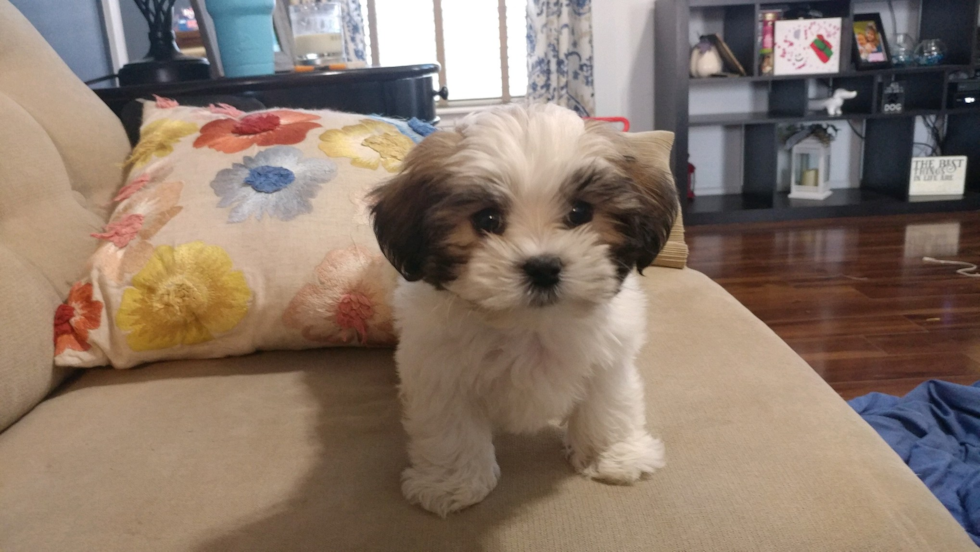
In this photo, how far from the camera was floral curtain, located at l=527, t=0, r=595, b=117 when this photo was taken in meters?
4.37

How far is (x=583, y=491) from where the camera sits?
0.97 m

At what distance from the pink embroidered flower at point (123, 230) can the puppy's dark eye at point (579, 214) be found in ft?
3.01

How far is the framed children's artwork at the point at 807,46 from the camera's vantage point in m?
4.07

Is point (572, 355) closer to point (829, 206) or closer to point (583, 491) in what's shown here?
point (583, 491)

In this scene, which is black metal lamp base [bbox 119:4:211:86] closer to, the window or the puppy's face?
the puppy's face

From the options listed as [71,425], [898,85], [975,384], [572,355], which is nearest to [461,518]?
[572,355]

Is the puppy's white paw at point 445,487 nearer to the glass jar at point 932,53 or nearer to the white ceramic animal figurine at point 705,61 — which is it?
the white ceramic animal figurine at point 705,61

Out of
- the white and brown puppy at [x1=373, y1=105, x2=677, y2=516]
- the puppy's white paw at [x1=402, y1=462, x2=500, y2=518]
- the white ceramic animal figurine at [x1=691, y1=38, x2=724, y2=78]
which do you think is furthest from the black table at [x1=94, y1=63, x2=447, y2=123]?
the white ceramic animal figurine at [x1=691, y1=38, x2=724, y2=78]

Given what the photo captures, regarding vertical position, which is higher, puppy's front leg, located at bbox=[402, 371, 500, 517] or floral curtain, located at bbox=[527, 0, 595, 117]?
floral curtain, located at bbox=[527, 0, 595, 117]

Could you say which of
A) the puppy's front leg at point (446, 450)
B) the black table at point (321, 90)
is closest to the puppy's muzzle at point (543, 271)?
the puppy's front leg at point (446, 450)

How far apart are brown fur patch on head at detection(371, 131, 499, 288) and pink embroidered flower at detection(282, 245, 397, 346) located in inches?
14.6

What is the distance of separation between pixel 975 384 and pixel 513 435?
1.64 meters

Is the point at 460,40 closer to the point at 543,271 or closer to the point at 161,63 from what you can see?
the point at 161,63

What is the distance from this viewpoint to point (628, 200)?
913 millimetres
